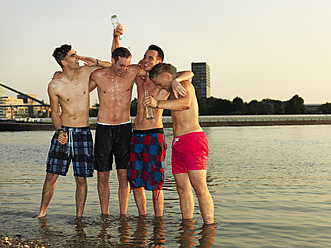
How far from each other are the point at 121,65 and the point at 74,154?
158 cm

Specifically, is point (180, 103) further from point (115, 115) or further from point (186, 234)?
point (186, 234)

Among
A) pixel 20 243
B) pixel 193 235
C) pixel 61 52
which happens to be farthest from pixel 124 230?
pixel 61 52

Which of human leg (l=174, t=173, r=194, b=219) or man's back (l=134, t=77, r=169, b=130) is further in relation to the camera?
man's back (l=134, t=77, r=169, b=130)

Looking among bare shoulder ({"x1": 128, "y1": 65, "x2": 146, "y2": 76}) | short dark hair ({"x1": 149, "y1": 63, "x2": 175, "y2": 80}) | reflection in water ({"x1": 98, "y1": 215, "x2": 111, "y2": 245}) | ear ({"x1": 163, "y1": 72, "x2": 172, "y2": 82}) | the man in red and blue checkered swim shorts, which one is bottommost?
reflection in water ({"x1": 98, "y1": 215, "x2": 111, "y2": 245})

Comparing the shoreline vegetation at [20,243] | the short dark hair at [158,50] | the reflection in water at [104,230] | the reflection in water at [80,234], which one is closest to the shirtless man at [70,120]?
the reflection in water at [80,234]

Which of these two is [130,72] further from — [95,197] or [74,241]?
[95,197]

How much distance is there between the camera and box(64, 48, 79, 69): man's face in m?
6.86

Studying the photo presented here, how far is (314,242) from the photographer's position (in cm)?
621

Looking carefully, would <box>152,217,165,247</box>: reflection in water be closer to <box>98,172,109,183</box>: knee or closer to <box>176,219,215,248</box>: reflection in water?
<box>176,219,215,248</box>: reflection in water

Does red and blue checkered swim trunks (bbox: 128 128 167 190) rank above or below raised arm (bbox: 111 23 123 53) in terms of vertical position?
below

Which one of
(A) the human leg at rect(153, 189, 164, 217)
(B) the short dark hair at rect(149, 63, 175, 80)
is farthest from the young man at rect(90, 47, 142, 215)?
(B) the short dark hair at rect(149, 63, 175, 80)

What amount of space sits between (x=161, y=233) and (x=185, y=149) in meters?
1.30

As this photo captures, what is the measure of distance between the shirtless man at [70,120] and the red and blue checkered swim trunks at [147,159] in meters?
0.74

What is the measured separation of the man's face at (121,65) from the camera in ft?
21.9
